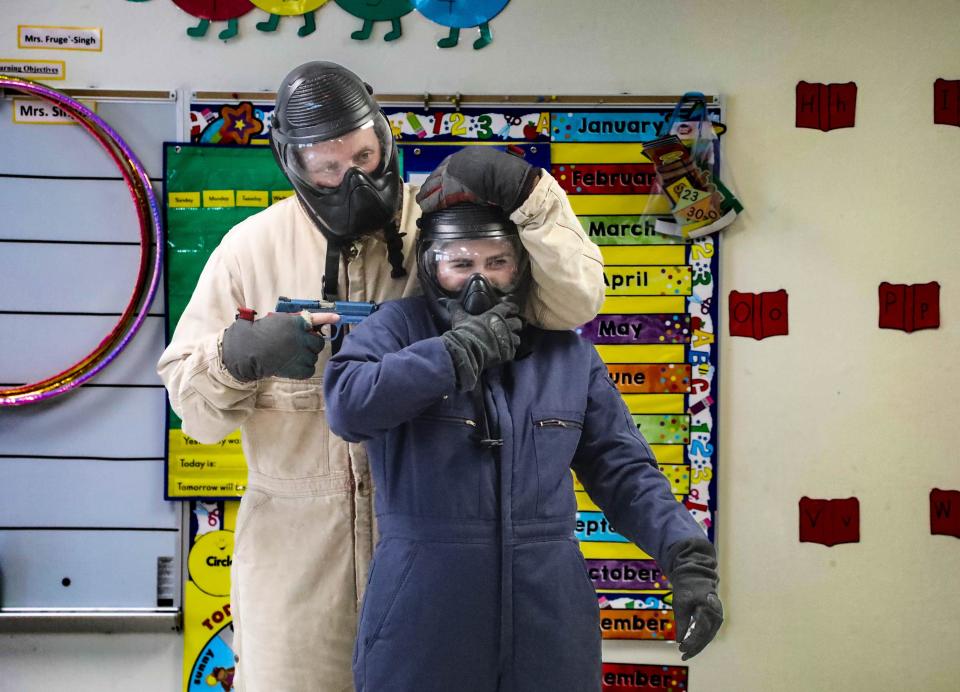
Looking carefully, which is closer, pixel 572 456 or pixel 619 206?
pixel 572 456

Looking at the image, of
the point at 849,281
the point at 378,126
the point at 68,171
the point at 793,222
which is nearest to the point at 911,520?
the point at 849,281

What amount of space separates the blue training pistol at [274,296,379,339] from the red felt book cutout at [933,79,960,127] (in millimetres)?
2093

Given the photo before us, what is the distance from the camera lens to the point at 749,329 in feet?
8.19

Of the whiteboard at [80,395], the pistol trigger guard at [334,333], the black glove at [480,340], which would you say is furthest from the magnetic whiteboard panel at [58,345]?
the black glove at [480,340]

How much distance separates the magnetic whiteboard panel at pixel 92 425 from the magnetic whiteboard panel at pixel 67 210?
494mm

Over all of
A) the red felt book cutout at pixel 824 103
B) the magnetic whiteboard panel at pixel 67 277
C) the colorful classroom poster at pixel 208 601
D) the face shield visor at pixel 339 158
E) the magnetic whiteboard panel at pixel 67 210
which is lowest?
the colorful classroom poster at pixel 208 601

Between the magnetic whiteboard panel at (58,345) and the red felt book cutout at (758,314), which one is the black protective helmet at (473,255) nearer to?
the red felt book cutout at (758,314)

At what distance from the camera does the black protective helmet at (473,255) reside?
4.40 ft

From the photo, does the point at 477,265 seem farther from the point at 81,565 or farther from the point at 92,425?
the point at 81,565

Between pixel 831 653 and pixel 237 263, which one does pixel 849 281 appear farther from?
pixel 237 263

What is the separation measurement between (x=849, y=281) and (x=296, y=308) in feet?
6.19

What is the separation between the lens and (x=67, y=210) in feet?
8.03

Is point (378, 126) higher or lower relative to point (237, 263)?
higher

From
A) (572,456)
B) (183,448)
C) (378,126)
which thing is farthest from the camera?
(183,448)
